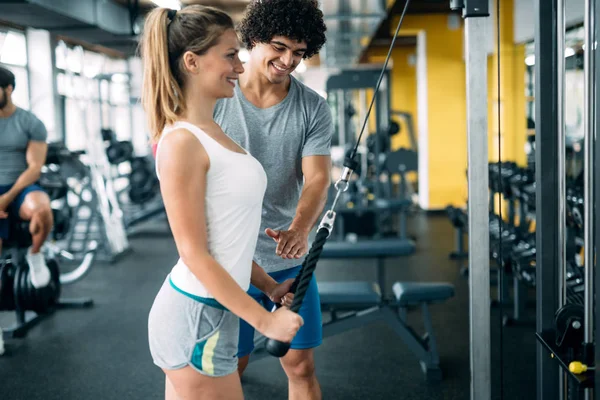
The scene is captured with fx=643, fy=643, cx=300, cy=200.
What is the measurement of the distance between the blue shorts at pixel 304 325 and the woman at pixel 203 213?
489 mm

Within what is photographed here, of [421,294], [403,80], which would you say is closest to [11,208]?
[421,294]

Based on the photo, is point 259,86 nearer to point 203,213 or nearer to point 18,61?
point 203,213

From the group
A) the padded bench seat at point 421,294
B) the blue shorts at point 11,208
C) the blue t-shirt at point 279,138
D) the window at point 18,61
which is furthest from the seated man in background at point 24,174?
the window at point 18,61

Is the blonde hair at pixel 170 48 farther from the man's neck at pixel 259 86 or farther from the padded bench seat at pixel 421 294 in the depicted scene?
the padded bench seat at pixel 421 294

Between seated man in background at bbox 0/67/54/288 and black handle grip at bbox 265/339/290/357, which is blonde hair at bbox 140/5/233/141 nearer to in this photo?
black handle grip at bbox 265/339/290/357

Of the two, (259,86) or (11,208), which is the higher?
(259,86)

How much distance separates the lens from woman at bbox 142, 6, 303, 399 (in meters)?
1.06

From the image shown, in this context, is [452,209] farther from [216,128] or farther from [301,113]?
[216,128]

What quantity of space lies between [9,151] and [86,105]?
2.35 meters

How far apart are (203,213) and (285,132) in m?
0.64

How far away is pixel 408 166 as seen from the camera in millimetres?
6379

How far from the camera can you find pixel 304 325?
5.42 feet

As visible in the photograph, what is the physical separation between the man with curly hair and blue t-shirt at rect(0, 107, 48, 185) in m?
2.23

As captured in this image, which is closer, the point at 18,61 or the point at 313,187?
the point at 313,187
